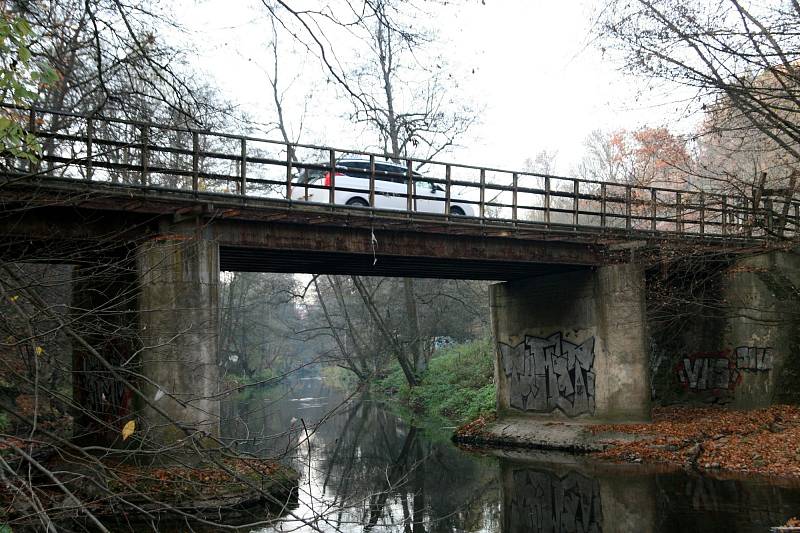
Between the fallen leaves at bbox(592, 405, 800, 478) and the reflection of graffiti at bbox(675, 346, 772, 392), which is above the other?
the reflection of graffiti at bbox(675, 346, 772, 392)

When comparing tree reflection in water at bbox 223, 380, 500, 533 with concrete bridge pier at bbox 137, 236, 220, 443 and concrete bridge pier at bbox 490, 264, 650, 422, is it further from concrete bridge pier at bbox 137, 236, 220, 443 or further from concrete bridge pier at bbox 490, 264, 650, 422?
concrete bridge pier at bbox 490, 264, 650, 422

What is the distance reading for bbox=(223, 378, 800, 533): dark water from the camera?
475 inches

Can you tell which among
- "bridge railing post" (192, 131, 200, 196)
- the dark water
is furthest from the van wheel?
"bridge railing post" (192, 131, 200, 196)

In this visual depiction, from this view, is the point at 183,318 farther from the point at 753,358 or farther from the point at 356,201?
the point at 753,358

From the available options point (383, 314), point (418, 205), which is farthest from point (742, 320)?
point (383, 314)

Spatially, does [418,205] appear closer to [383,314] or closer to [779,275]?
[779,275]

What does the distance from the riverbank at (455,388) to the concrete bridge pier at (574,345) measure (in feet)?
9.42

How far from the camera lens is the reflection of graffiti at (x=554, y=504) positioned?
12430mm

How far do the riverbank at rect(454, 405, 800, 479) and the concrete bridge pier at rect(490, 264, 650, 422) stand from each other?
0.70 metres

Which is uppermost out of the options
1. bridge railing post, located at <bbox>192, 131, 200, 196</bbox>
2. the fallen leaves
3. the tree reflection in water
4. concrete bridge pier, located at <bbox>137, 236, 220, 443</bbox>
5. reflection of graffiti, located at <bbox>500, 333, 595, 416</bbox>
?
bridge railing post, located at <bbox>192, 131, 200, 196</bbox>

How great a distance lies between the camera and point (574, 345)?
73.9ft

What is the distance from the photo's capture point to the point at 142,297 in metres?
15.0

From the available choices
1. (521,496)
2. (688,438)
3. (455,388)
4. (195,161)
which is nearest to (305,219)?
(195,161)

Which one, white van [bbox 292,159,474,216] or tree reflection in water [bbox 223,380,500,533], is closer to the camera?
tree reflection in water [bbox 223,380,500,533]
